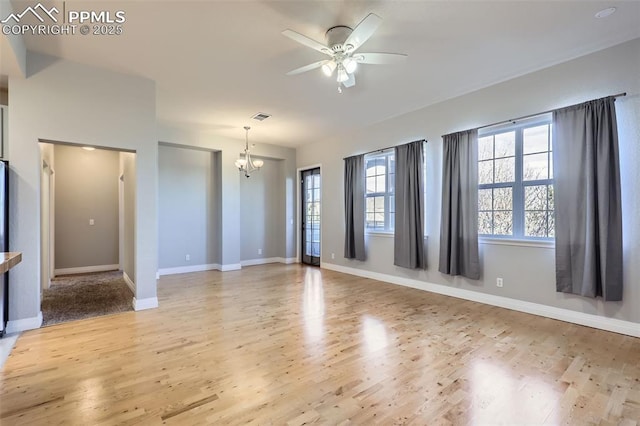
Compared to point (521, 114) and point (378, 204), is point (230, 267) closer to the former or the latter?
point (378, 204)

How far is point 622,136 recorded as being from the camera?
3104mm

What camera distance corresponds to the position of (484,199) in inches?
167

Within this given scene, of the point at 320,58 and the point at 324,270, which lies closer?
the point at 320,58

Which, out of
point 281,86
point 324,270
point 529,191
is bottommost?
point 324,270

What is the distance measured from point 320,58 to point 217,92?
70.0 inches

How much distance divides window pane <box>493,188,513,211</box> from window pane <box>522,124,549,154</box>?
563mm

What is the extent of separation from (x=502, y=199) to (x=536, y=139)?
85cm

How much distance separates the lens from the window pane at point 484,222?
165 inches

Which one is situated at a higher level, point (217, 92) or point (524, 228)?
point (217, 92)

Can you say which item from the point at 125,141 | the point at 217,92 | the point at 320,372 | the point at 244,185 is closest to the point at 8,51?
the point at 125,141

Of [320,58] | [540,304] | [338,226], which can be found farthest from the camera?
[338,226]

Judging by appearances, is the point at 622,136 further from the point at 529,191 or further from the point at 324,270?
the point at 324,270

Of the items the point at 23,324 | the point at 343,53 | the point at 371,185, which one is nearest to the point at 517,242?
the point at 371,185

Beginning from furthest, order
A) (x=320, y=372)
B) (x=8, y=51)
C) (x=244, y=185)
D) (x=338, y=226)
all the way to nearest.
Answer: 1. (x=244, y=185)
2. (x=338, y=226)
3. (x=8, y=51)
4. (x=320, y=372)
